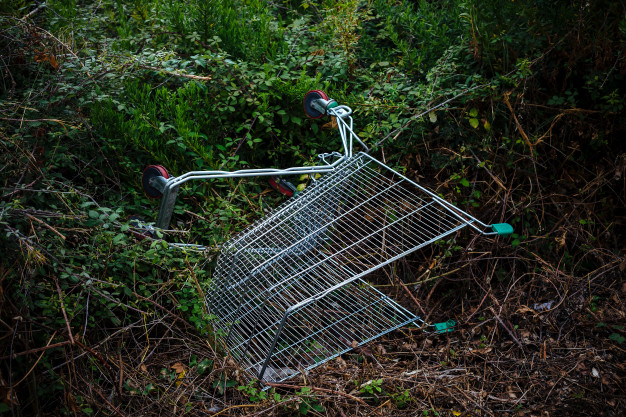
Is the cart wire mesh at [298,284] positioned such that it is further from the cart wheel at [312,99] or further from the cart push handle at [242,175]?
the cart wheel at [312,99]

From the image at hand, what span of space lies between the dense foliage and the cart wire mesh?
0.37 feet

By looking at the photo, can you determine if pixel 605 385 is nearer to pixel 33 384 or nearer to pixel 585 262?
pixel 585 262

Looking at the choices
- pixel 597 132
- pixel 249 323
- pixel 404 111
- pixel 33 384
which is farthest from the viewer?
pixel 404 111

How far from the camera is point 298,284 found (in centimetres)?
221

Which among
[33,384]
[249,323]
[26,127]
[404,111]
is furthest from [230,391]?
[404,111]

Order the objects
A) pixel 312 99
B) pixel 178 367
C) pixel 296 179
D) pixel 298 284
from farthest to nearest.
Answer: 1. pixel 296 179
2. pixel 312 99
3. pixel 178 367
4. pixel 298 284

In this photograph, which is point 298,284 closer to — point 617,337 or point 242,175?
point 242,175

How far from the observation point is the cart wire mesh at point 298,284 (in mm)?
2217

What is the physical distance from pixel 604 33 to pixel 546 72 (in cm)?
34

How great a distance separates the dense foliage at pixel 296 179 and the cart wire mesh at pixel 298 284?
11 cm

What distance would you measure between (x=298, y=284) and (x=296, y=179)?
4.03ft

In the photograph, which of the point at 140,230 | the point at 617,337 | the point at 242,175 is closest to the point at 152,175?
the point at 140,230

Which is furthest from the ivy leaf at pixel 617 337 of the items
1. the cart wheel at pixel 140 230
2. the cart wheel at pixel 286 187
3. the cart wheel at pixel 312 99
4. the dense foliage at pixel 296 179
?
the cart wheel at pixel 140 230

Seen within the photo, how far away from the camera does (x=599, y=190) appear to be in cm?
286
